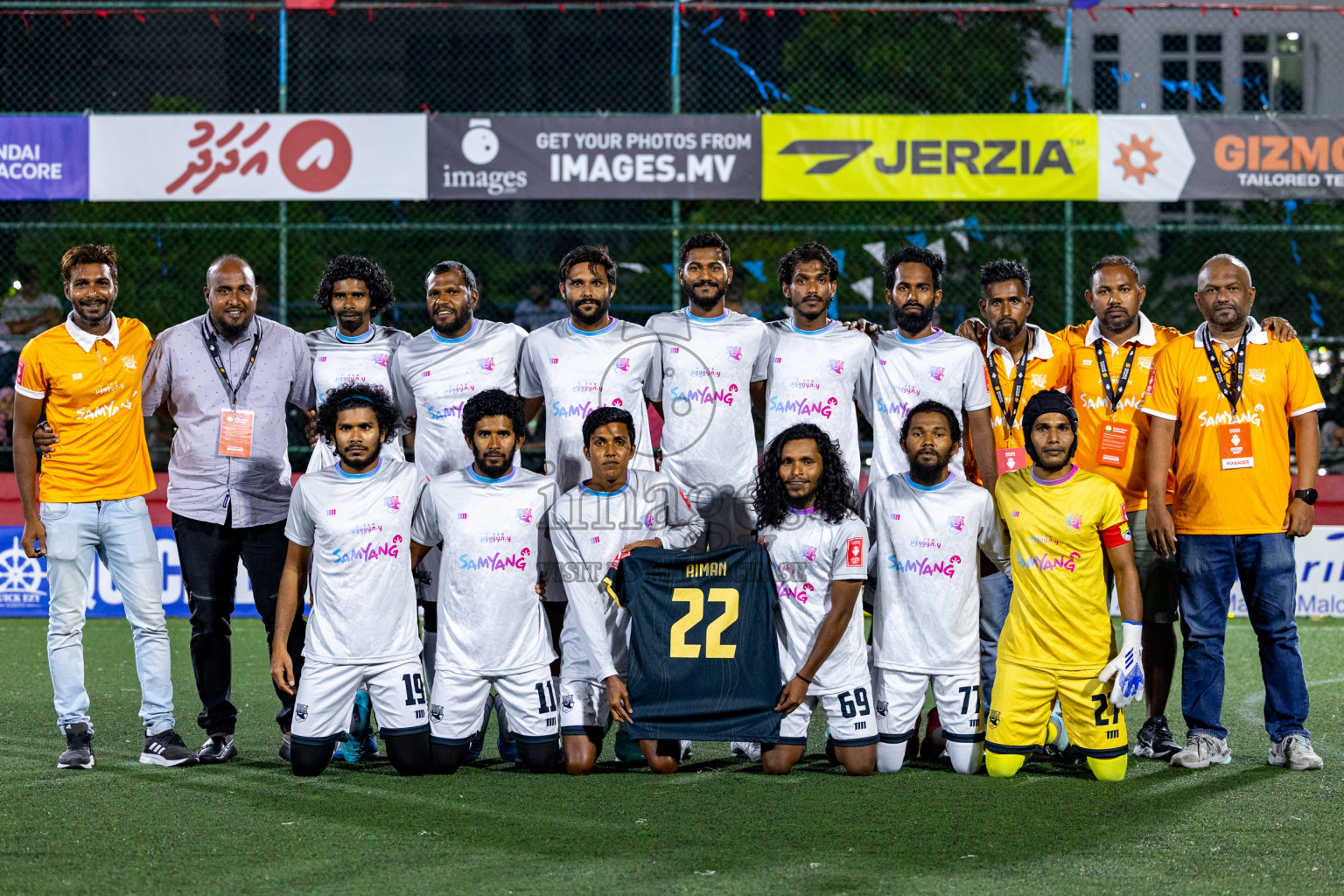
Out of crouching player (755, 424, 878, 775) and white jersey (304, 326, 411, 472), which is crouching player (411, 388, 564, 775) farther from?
crouching player (755, 424, 878, 775)

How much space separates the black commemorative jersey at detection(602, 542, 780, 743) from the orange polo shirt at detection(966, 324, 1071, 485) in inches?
54.0

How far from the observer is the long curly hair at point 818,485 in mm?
5910

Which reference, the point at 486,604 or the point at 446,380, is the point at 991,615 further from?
the point at 446,380

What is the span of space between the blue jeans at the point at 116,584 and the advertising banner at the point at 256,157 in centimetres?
590

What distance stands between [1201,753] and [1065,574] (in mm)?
1000

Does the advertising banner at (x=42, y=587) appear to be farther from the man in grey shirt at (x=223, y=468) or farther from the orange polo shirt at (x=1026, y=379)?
the orange polo shirt at (x=1026, y=379)

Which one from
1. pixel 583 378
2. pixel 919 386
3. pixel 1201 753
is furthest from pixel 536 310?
pixel 1201 753

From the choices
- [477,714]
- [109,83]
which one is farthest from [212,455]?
[109,83]

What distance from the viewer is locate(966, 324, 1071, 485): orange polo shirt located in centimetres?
652

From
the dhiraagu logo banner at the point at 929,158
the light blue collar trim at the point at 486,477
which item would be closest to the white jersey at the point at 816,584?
the light blue collar trim at the point at 486,477

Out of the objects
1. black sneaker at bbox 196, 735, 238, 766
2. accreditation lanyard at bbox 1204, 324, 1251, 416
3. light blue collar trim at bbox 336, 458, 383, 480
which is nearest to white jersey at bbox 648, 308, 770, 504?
light blue collar trim at bbox 336, 458, 383, 480

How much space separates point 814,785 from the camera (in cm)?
562

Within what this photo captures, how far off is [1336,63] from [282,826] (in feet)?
98.1

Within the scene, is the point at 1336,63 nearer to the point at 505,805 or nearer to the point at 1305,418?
the point at 1305,418
